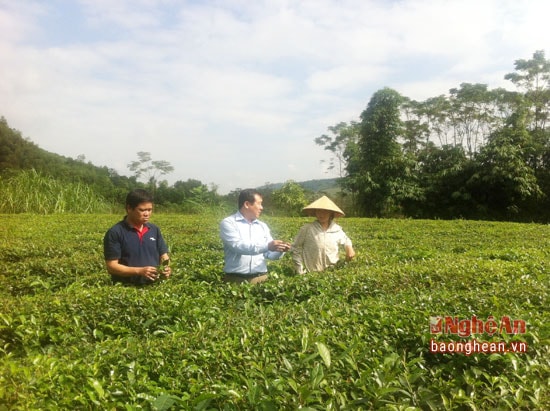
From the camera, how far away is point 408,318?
125 inches

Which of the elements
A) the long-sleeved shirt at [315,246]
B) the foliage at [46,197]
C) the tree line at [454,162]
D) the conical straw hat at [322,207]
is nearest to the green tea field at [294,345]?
the long-sleeved shirt at [315,246]

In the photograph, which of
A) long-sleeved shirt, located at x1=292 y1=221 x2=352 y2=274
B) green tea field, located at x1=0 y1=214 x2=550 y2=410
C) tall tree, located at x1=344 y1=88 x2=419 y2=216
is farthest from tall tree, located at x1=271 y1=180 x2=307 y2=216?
green tea field, located at x1=0 y1=214 x2=550 y2=410

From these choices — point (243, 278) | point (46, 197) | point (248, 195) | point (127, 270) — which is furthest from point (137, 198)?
point (46, 197)

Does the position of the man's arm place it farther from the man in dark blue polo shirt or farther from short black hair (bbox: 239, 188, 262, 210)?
short black hair (bbox: 239, 188, 262, 210)

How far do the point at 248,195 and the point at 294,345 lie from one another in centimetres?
242

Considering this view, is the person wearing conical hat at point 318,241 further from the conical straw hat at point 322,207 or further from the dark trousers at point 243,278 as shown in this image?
the dark trousers at point 243,278

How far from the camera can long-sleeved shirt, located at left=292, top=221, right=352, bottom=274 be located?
17.8 ft

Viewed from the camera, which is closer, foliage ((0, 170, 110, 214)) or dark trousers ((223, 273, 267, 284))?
dark trousers ((223, 273, 267, 284))

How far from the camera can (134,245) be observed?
4.54 metres

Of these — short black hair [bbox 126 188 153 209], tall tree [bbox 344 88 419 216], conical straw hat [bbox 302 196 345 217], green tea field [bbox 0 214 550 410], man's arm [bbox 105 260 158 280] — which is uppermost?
tall tree [bbox 344 88 419 216]

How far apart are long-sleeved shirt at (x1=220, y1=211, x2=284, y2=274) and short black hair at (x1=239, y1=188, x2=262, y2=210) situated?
0.50 feet

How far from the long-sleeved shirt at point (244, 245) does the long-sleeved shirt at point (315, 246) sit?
49cm

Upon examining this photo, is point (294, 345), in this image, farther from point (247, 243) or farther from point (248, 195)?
point (248, 195)

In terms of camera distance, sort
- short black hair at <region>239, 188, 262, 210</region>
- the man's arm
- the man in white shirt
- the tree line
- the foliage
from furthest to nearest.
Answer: the tree line < the foliage < short black hair at <region>239, 188, 262, 210</region> < the man in white shirt < the man's arm
